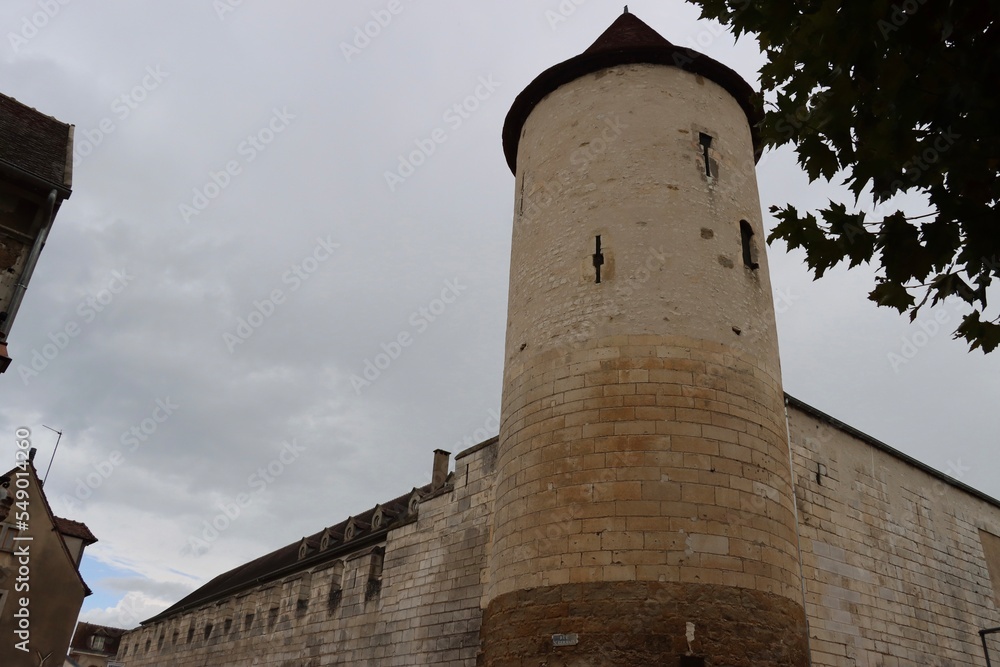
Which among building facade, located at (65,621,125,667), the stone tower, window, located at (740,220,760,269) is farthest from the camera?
building facade, located at (65,621,125,667)

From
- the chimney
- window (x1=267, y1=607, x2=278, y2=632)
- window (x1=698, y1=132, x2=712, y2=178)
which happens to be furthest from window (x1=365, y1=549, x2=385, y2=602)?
window (x1=698, y1=132, x2=712, y2=178)

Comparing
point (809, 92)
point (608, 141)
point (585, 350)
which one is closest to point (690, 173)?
point (608, 141)

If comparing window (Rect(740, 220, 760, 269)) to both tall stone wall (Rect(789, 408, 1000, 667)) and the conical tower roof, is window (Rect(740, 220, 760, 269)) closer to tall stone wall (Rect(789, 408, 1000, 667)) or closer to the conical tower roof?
the conical tower roof

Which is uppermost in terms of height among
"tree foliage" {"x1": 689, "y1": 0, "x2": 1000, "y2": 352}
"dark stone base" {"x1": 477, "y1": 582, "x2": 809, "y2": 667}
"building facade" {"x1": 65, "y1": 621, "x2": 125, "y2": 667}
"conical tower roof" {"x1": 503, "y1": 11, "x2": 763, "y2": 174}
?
"conical tower roof" {"x1": 503, "y1": 11, "x2": 763, "y2": 174}

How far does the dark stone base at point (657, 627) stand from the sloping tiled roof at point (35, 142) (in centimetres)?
895

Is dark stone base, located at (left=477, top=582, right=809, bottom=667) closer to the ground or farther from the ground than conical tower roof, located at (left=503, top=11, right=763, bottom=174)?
closer to the ground

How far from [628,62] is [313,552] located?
18429mm

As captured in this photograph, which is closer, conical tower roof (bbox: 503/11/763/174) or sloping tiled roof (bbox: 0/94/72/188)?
sloping tiled roof (bbox: 0/94/72/188)

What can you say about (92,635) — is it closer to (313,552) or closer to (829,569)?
(313,552)

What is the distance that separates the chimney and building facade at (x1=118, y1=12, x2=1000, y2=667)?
2.68 meters

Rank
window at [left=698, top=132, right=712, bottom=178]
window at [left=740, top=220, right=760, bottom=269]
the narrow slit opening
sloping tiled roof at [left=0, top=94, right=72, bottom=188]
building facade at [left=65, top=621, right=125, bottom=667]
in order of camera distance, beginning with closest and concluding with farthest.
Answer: the narrow slit opening < sloping tiled roof at [left=0, top=94, right=72, bottom=188] < window at [left=740, top=220, right=760, bottom=269] < window at [left=698, top=132, right=712, bottom=178] < building facade at [left=65, top=621, right=125, bottom=667]

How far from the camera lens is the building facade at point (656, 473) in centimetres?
824

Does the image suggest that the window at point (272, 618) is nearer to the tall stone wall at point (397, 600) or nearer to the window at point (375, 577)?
the tall stone wall at point (397, 600)

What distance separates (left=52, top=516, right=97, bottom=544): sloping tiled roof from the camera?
78.1 ft
